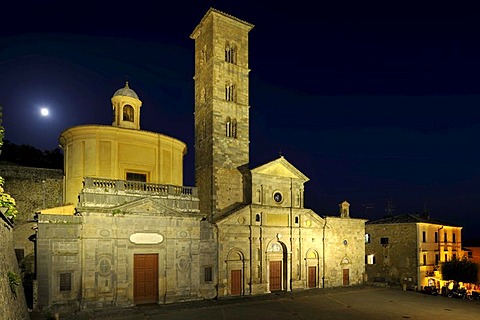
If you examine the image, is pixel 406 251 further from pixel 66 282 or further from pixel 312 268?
pixel 66 282

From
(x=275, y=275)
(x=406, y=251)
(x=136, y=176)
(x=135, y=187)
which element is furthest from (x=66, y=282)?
(x=406, y=251)

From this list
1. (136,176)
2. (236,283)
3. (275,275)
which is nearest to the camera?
(136,176)

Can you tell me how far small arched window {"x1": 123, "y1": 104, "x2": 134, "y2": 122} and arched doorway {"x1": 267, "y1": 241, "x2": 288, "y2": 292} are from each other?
15.0 m

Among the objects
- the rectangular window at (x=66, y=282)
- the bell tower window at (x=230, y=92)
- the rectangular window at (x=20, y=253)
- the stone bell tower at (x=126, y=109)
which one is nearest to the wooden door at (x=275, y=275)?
the bell tower window at (x=230, y=92)

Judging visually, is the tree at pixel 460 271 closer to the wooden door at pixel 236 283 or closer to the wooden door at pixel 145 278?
the wooden door at pixel 236 283

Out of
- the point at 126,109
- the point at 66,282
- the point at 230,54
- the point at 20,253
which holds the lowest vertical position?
the point at 66,282

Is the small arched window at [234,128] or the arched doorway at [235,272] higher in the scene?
the small arched window at [234,128]

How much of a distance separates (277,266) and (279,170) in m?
8.04

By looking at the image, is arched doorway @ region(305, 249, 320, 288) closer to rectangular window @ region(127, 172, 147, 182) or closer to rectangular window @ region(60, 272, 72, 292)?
rectangular window @ region(127, 172, 147, 182)

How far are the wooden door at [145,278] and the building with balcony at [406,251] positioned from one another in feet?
92.8

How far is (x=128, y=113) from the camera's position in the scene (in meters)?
28.2

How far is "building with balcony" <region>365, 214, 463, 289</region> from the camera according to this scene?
133 ft

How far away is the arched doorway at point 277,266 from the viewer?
30.2 metres

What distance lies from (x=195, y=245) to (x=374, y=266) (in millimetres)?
27842
